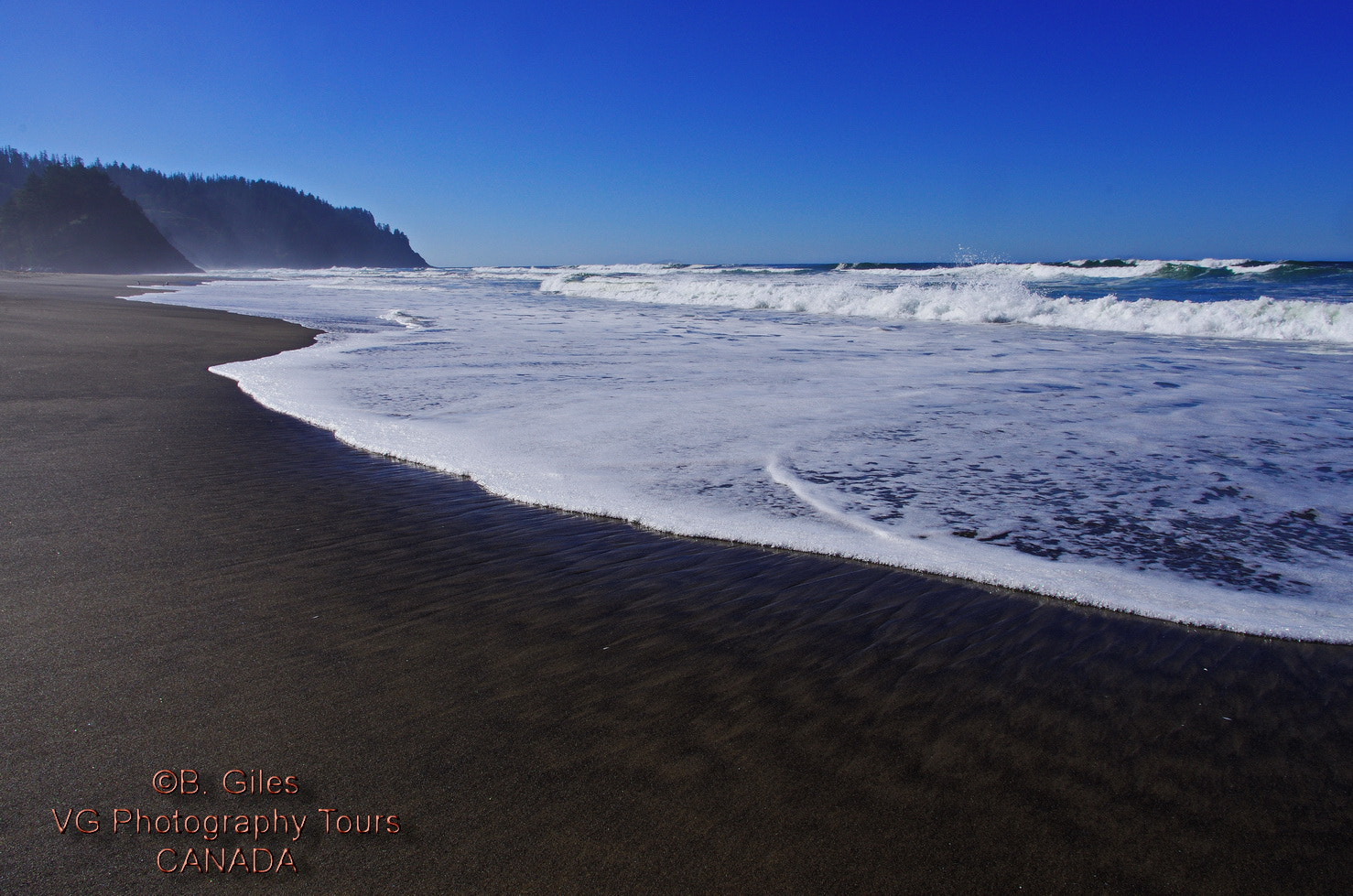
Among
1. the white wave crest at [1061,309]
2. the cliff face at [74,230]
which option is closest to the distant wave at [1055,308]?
the white wave crest at [1061,309]

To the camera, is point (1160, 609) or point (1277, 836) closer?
point (1277, 836)

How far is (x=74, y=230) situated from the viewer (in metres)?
64.3

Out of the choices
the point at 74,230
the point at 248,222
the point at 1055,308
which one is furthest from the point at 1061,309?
the point at 248,222

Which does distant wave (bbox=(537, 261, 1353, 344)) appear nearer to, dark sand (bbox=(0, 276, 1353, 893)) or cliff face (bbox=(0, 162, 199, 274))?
dark sand (bbox=(0, 276, 1353, 893))

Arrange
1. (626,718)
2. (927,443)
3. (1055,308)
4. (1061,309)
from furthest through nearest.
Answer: (1055,308)
(1061,309)
(927,443)
(626,718)

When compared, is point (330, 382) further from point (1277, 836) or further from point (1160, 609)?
point (1277, 836)

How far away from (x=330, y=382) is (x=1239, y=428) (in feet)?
23.0

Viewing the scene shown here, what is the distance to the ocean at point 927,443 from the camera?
272 cm

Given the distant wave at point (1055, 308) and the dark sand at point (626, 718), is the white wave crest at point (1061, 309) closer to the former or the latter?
the distant wave at point (1055, 308)

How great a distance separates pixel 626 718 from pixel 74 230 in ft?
279

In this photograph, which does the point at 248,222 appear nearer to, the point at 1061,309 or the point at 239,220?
the point at 239,220

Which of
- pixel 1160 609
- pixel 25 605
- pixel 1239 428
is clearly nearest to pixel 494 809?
pixel 25 605

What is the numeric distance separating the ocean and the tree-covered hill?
108 meters

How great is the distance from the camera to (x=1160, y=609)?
2355mm
